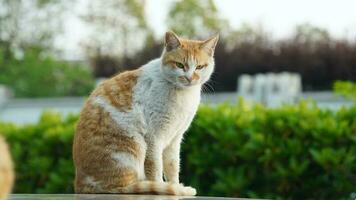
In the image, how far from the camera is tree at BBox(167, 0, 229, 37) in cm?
2194

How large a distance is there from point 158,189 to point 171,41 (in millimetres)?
824

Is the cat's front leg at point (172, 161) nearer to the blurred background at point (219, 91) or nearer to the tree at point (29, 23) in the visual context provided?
the blurred background at point (219, 91)

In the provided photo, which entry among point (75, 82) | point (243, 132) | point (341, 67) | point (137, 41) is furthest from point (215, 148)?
point (137, 41)

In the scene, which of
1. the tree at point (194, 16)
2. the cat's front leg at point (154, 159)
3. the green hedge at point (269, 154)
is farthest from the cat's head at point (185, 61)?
the tree at point (194, 16)

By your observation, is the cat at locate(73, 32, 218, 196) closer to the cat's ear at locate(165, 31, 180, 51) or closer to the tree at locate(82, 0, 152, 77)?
the cat's ear at locate(165, 31, 180, 51)

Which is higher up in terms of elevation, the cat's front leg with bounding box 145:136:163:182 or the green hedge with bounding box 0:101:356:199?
the cat's front leg with bounding box 145:136:163:182

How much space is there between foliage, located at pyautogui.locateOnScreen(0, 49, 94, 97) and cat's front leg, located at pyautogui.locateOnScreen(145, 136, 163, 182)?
527 inches

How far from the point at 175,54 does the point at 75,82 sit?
13.7m

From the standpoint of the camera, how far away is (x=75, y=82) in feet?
57.5

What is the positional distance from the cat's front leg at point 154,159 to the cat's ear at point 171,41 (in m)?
0.50

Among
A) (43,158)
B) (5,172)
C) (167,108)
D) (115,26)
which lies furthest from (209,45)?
(115,26)

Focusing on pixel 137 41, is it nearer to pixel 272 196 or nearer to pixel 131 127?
pixel 272 196

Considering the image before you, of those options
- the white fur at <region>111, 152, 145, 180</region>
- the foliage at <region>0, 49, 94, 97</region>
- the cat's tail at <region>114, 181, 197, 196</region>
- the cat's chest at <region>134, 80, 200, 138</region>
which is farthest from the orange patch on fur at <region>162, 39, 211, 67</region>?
the foliage at <region>0, 49, 94, 97</region>

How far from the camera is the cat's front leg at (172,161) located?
13.5 ft
